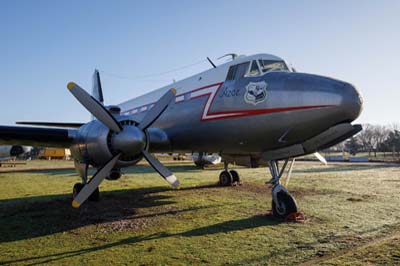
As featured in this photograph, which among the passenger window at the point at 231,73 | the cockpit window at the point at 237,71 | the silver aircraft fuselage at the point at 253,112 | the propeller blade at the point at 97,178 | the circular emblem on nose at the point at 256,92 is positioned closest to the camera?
the silver aircraft fuselage at the point at 253,112

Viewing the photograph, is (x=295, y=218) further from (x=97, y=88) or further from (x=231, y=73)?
(x=97, y=88)

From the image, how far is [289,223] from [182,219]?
2636 mm

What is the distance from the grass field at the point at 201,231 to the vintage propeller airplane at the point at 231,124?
0.99m

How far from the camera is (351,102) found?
655 centimetres

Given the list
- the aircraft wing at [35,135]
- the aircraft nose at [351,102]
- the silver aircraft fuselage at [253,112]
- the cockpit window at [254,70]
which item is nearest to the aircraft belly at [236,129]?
the silver aircraft fuselage at [253,112]

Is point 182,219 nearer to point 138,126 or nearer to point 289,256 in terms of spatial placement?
point 138,126

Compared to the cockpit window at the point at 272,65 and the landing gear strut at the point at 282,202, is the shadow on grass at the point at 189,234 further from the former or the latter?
the cockpit window at the point at 272,65

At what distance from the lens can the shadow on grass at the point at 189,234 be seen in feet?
17.0

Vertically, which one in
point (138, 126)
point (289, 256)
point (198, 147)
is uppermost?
point (138, 126)

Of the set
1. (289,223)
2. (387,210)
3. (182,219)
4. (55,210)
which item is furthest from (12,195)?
(387,210)

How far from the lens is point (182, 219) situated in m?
7.98

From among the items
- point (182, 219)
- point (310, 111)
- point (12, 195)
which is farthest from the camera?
point (12, 195)

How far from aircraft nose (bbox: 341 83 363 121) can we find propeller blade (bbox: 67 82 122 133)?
5470mm

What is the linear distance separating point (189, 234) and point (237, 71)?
4.70m
